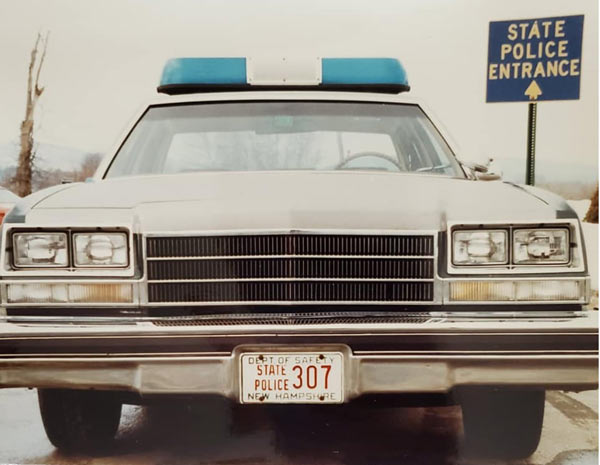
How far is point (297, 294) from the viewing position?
2379 mm

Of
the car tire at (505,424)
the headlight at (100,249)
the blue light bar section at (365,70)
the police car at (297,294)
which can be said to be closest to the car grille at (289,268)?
the police car at (297,294)

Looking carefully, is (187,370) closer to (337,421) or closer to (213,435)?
(213,435)

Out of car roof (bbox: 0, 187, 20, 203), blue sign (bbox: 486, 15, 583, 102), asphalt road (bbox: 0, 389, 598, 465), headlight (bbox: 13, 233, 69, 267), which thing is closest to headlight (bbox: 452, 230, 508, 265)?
asphalt road (bbox: 0, 389, 598, 465)

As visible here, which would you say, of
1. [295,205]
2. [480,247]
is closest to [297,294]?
[295,205]

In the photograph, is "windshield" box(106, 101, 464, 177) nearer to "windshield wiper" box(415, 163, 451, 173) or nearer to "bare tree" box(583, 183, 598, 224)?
"windshield wiper" box(415, 163, 451, 173)

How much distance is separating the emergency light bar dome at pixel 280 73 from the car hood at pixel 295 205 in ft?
2.95

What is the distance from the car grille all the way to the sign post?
116cm

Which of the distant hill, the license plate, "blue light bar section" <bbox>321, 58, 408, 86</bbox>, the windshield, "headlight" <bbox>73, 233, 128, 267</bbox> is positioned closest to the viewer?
the license plate

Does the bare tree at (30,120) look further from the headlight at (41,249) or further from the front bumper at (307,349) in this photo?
the front bumper at (307,349)

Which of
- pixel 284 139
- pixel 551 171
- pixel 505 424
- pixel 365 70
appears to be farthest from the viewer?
pixel 365 70

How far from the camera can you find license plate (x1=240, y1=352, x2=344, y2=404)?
2268 millimetres

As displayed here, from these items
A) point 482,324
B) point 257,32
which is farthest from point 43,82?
point 482,324

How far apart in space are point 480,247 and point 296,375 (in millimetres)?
800

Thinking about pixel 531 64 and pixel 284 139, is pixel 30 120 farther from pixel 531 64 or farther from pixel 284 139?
pixel 531 64
